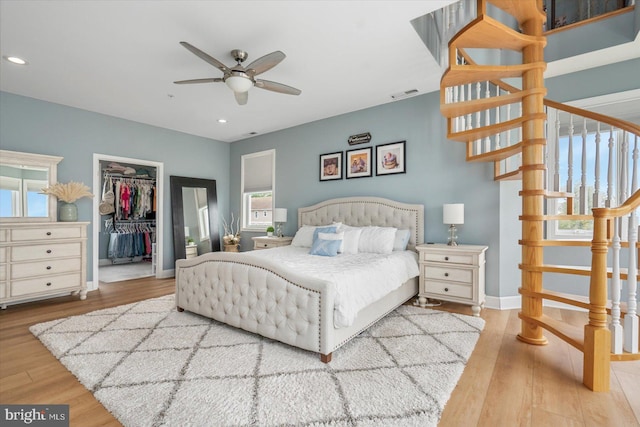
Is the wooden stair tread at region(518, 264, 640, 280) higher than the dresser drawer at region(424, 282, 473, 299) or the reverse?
higher

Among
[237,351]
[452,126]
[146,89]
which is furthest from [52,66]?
[452,126]

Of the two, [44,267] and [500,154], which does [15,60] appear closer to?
[44,267]

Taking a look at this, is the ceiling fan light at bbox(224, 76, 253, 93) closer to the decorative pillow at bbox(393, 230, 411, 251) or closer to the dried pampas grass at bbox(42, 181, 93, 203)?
the decorative pillow at bbox(393, 230, 411, 251)

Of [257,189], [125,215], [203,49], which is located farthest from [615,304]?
[125,215]

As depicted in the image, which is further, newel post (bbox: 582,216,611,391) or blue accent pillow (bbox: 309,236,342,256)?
blue accent pillow (bbox: 309,236,342,256)

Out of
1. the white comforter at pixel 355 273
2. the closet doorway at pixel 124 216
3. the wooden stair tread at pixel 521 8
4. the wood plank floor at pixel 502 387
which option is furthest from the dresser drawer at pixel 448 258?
the closet doorway at pixel 124 216

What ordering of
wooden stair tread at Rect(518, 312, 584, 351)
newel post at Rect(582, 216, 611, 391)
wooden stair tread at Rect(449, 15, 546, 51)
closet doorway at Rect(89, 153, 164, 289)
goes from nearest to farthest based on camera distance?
newel post at Rect(582, 216, 611, 391), wooden stair tread at Rect(518, 312, 584, 351), wooden stair tread at Rect(449, 15, 546, 51), closet doorway at Rect(89, 153, 164, 289)

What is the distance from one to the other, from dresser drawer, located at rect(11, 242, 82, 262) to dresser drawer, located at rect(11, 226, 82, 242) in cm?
9

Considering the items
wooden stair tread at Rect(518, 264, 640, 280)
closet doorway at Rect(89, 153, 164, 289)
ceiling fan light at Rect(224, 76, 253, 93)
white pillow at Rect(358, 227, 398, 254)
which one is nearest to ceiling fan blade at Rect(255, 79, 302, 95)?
ceiling fan light at Rect(224, 76, 253, 93)

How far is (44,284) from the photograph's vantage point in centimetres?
364

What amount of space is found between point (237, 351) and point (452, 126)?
3.12 meters

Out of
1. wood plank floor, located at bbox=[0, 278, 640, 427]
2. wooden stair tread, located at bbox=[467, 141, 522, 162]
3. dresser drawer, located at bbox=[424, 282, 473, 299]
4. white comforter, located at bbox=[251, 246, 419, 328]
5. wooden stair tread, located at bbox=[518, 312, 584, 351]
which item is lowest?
wood plank floor, located at bbox=[0, 278, 640, 427]

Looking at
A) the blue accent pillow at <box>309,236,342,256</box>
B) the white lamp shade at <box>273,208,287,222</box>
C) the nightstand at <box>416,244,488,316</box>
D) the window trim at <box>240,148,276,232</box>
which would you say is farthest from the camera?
the window trim at <box>240,148,276,232</box>

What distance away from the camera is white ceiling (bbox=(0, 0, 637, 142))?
2322 mm
